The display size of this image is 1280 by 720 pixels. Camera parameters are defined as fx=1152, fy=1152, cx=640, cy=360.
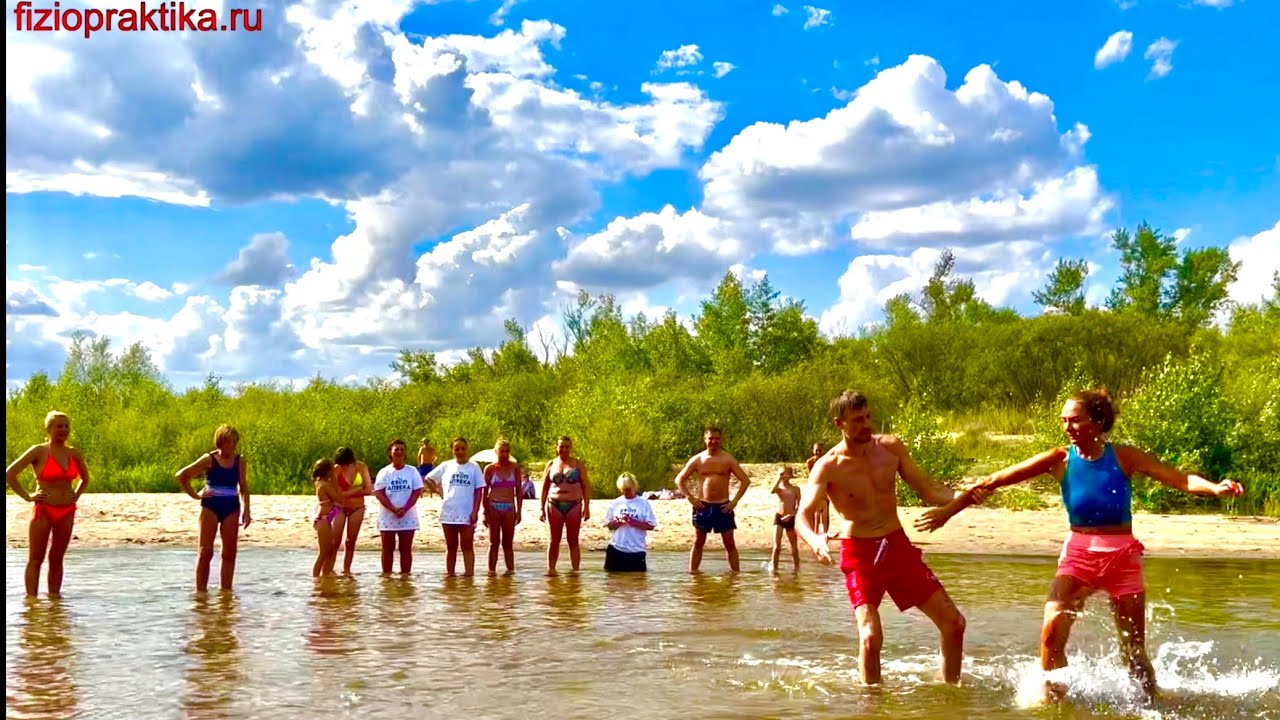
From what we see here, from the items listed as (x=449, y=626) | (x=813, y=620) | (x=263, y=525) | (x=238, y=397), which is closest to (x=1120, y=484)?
(x=813, y=620)

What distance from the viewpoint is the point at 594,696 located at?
329 inches

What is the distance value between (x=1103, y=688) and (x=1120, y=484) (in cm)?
178

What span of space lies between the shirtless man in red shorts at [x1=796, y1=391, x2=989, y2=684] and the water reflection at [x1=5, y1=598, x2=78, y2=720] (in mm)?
5268

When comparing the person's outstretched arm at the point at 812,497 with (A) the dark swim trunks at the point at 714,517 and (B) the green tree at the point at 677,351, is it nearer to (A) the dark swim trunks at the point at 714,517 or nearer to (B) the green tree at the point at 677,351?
(A) the dark swim trunks at the point at 714,517

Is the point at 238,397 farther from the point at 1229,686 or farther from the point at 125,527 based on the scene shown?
the point at 1229,686

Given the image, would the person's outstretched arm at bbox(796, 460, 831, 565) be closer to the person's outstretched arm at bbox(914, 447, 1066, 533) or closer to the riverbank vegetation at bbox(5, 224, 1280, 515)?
the person's outstretched arm at bbox(914, 447, 1066, 533)

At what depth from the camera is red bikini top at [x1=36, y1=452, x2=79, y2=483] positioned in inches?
473

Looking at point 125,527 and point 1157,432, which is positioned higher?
point 1157,432

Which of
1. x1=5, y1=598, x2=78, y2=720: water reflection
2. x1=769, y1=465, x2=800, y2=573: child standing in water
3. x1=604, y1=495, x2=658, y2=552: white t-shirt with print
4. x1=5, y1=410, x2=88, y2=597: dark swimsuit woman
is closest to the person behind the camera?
x1=5, y1=598, x2=78, y2=720: water reflection

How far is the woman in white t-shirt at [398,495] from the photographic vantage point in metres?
14.2

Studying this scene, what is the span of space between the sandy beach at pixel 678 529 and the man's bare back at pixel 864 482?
12.1 meters

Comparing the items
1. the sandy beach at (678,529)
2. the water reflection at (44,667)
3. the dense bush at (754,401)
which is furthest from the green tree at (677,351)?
the water reflection at (44,667)

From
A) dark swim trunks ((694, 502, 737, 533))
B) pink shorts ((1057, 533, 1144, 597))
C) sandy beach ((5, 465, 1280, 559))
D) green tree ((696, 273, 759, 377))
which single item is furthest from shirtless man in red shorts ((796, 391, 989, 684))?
green tree ((696, 273, 759, 377))

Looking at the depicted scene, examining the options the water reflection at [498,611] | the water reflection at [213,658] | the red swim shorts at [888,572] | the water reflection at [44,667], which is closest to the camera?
the red swim shorts at [888,572]
